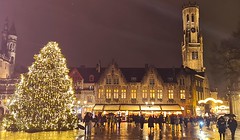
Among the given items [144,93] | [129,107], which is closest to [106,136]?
[129,107]

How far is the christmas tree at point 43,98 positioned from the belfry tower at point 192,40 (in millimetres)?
56015

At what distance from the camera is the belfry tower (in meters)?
75.5

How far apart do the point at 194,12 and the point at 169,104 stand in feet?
125

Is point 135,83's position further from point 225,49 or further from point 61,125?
point 61,125

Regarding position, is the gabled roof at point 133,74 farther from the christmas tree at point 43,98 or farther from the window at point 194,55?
the christmas tree at point 43,98

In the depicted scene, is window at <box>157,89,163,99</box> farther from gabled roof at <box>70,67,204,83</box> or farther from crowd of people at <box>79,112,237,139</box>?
crowd of people at <box>79,112,237,139</box>

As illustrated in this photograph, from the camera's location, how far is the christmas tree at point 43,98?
941 inches

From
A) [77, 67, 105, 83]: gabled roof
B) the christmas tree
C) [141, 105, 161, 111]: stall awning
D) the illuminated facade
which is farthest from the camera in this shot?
[77, 67, 105, 83]: gabled roof

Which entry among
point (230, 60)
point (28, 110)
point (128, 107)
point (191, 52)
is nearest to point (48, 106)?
point (28, 110)

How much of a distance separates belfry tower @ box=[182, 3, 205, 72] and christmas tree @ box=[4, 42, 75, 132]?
184 ft

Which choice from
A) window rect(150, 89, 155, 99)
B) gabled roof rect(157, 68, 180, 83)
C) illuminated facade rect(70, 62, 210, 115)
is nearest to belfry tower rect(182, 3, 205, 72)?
gabled roof rect(157, 68, 180, 83)

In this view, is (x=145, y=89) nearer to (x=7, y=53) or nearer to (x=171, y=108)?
(x=171, y=108)

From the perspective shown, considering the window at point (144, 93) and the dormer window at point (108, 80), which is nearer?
the window at point (144, 93)

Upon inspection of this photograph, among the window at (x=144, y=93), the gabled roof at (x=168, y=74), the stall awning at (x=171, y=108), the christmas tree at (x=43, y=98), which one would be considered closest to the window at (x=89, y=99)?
the window at (x=144, y=93)
